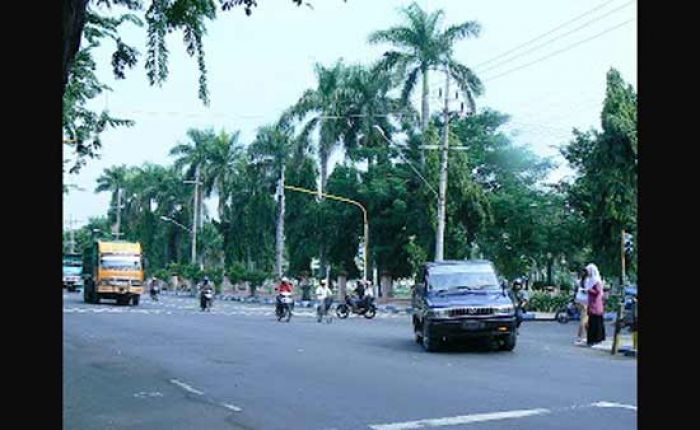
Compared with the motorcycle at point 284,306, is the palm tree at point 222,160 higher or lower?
higher

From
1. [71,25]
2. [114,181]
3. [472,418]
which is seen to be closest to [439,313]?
[472,418]

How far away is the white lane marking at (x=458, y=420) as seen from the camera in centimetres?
851

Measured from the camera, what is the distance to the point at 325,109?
5041 cm

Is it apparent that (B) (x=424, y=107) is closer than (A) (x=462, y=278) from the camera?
No

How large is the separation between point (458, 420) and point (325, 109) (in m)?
42.5

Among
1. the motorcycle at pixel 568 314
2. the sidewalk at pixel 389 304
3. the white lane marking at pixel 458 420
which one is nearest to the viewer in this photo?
the white lane marking at pixel 458 420

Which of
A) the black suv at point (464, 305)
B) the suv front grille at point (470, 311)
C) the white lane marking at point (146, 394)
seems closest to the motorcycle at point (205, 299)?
the black suv at point (464, 305)

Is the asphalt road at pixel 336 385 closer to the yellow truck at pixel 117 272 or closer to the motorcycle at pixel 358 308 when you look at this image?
the motorcycle at pixel 358 308

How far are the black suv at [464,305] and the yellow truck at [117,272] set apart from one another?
2837cm

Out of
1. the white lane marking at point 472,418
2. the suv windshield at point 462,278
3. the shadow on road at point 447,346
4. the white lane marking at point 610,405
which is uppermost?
the suv windshield at point 462,278

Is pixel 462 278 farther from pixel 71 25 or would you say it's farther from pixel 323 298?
pixel 71 25
